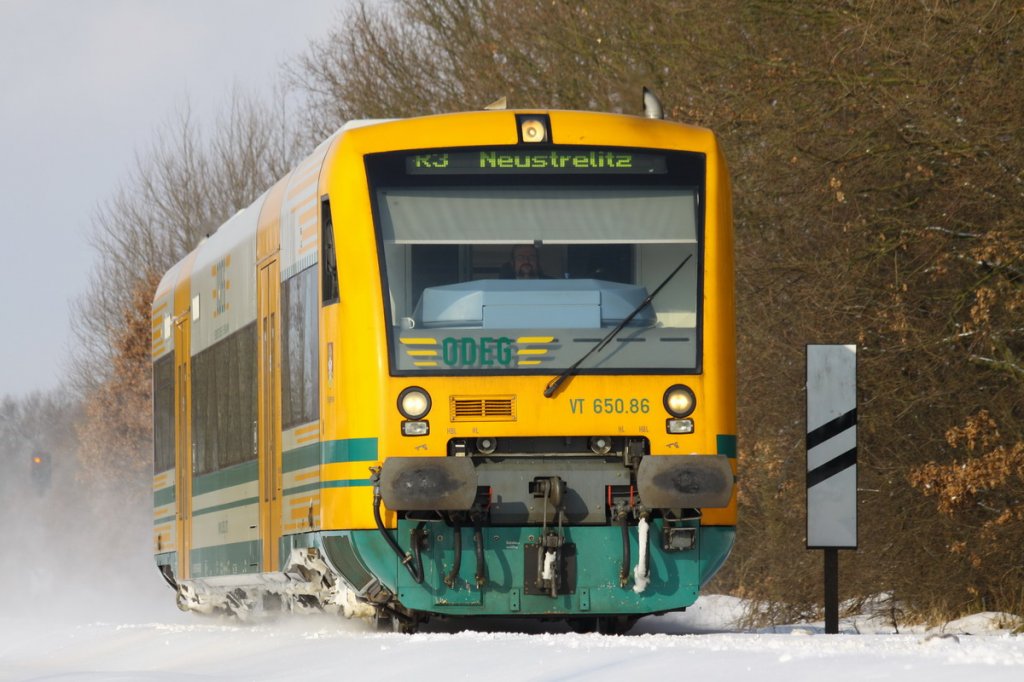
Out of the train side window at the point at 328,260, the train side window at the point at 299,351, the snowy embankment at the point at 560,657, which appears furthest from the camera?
the train side window at the point at 299,351

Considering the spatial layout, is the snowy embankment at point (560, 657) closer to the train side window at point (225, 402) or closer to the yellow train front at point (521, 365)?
the yellow train front at point (521, 365)

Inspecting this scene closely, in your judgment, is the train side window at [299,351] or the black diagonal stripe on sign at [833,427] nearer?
the black diagonal stripe on sign at [833,427]

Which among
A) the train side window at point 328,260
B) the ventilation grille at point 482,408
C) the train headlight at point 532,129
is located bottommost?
the ventilation grille at point 482,408

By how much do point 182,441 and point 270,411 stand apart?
4.63 meters

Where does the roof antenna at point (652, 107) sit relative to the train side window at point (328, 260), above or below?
above

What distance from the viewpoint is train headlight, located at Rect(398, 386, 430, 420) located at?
12320 mm

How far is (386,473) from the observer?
39.4 feet

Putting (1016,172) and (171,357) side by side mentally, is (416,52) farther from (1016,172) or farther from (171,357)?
(1016,172)

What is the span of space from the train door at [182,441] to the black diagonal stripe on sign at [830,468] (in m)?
7.82

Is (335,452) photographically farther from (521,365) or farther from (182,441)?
(182,441)

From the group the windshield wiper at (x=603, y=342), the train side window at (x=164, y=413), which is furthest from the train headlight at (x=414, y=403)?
the train side window at (x=164, y=413)

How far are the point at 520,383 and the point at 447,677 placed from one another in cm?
402

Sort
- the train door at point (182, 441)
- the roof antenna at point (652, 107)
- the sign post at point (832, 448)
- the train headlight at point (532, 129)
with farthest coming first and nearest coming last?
the train door at point (182, 441), the roof antenna at point (652, 107), the train headlight at point (532, 129), the sign post at point (832, 448)

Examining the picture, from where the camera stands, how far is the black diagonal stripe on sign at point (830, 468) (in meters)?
12.2
